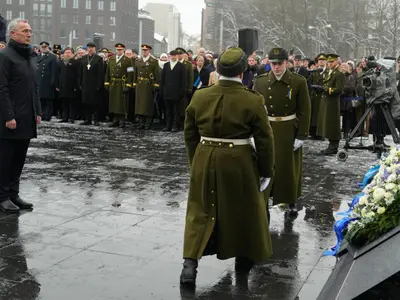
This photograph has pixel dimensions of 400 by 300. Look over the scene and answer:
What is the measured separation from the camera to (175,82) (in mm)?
16438

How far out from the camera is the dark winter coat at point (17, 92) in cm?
696

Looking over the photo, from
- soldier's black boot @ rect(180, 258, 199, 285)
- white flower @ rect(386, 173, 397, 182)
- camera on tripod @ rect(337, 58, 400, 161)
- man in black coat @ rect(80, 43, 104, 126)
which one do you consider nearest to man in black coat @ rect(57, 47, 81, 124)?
man in black coat @ rect(80, 43, 104, 126)

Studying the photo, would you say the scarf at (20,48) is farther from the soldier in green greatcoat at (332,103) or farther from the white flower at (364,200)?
the soldier in green greatcoat at (332,103)

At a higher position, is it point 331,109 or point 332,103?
point 332,103

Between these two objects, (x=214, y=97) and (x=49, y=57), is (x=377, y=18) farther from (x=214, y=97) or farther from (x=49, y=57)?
(x=214, y=97)

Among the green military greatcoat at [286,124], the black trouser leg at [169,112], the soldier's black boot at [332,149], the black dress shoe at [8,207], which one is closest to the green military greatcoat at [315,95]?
the soldier's black boot at [332,149]

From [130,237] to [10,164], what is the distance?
1914 mm

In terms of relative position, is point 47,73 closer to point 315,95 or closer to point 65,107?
point 65,107

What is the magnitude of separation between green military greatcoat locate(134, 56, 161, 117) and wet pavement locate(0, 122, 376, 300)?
18.8 ft

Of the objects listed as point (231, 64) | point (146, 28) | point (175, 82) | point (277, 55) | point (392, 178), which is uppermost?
point (146, 28)

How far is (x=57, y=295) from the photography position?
15.3 ft

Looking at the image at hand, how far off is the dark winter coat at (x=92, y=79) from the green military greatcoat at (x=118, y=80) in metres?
0.24

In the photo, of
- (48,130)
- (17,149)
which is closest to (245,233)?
(17,149)

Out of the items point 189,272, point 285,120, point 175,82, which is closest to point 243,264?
point 189,272
